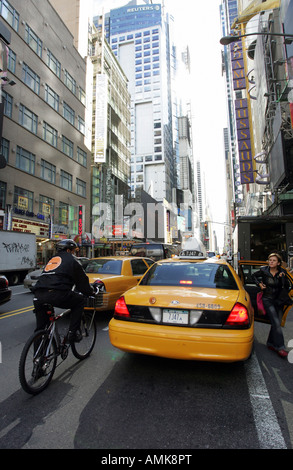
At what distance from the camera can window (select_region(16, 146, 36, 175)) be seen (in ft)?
79.3

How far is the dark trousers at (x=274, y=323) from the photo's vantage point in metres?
4.18

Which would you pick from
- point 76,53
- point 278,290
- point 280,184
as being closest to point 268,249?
point 280,184

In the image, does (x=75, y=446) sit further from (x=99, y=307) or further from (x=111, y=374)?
(x=99, y=307)

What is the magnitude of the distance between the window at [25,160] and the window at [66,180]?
4.90 m

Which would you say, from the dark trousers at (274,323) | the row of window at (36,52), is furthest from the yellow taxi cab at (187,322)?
the row of window at (36,52)

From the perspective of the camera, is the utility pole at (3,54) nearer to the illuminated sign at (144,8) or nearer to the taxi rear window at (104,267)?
the taxi rear window at (104,267)

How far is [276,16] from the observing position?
64.7ft

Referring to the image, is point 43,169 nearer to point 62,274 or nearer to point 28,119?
point 28,119

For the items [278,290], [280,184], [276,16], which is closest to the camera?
[278,290]

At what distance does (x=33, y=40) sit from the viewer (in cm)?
2703

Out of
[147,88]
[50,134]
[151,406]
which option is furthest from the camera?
[147,88]

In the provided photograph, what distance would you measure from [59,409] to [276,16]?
1080 inches

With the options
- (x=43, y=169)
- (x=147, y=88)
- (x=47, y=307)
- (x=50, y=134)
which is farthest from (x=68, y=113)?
(x=147, y=88)

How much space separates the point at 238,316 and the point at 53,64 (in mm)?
36491
